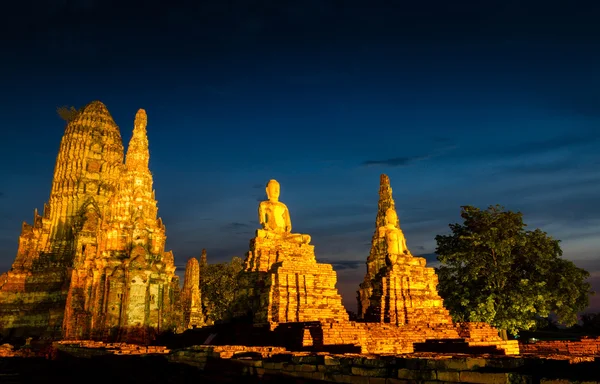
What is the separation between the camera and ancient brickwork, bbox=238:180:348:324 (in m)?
15.2

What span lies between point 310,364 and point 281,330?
21.5ft

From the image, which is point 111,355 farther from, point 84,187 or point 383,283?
point 84,187

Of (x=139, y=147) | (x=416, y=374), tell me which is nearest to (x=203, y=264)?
(x=139, y=147)

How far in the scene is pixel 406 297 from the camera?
62.5ft

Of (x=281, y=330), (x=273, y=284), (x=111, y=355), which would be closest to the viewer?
(x=111, y=355)

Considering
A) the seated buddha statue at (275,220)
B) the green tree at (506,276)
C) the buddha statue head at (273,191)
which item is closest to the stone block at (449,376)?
the seated buddha statue at (275,220)

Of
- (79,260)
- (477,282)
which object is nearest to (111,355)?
(477,282)

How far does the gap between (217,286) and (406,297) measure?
1470 inches

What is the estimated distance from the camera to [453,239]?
2819 cm

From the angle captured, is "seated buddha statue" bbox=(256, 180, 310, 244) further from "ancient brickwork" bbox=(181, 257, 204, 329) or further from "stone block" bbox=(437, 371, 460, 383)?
"ancient brickwork" bbox=(181, 257, 204, 329)

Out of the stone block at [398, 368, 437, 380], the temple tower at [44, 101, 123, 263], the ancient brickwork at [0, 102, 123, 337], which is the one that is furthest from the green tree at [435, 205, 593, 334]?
the temple tower at [44, 101, 123, 263]

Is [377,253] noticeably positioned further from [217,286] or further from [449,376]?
[217,286]

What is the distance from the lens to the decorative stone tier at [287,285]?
49.8 ft

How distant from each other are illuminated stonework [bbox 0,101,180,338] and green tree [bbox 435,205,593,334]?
19375mm
